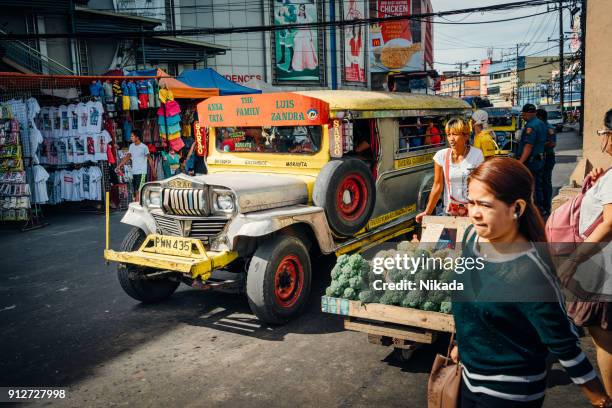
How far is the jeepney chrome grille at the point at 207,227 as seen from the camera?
5.20m

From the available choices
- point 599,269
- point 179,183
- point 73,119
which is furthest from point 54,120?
point 599,269

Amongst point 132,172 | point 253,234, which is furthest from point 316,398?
point 132,172

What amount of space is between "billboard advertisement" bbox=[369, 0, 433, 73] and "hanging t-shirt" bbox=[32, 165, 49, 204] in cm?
2335

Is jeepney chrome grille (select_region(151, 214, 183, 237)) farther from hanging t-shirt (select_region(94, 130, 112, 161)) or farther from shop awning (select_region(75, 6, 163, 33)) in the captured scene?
shop awning (select_region(75, 6, 163, 33))

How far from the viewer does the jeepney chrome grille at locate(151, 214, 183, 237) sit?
17.8 ft

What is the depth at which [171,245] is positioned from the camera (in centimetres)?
518

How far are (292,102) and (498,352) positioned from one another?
440cm

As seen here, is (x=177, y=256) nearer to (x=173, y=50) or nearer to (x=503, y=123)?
(x=173, y=50)

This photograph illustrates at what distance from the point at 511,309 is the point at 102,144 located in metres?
11.3

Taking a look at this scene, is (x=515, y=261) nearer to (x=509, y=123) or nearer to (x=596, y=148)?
(x=596, y=148)

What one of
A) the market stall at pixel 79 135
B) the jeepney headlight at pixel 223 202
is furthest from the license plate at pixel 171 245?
the market stall at pixel 79 135

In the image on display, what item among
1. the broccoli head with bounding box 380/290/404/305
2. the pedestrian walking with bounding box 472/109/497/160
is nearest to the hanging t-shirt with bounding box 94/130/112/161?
the pedestrian walking with bounding box 472/109/497/160

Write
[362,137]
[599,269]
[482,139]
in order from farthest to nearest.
Answer: [482,139] < [362,137] < [599,269]

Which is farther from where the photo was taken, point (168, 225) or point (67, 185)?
point (67, 185)
